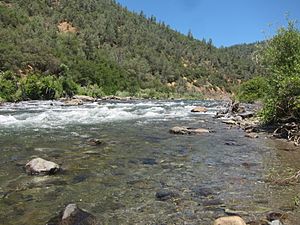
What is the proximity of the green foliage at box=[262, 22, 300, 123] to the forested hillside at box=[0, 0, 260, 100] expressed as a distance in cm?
4294

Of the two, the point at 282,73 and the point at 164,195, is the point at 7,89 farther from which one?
the point at 164,195

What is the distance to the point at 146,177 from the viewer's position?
12180mm

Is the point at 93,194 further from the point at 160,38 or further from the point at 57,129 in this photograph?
the point at 160,38

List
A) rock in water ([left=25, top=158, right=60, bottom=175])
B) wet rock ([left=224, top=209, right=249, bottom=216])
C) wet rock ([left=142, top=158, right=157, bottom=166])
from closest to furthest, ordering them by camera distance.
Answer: wet rock ([left=224, top=209, right=249, bottom=216]), rock in water ([left=25, top=158, right=60, bottom=175]), wet rock ([left=142, top=158, right=157, bottom=166])

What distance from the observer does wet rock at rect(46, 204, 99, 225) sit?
8.09 m

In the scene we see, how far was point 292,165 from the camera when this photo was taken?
539 inches

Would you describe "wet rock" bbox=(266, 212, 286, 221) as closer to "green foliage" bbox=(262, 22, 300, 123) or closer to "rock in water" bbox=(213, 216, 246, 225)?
"rock in water" bbox=(213, 216, 246, 225)

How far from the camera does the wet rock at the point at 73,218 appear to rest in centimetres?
809

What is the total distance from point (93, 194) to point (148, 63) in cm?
13798

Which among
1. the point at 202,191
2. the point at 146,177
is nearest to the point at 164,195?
the point at 202,191

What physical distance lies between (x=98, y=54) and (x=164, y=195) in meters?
118

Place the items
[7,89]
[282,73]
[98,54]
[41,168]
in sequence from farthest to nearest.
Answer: [98,54] < [7,89] < [282,73] < [41,168]

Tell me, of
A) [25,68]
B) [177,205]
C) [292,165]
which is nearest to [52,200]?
[177,205]

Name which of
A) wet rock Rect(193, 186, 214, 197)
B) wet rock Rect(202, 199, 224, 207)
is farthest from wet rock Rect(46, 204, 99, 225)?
wet rock Rect(193, 186, 214, 197)
